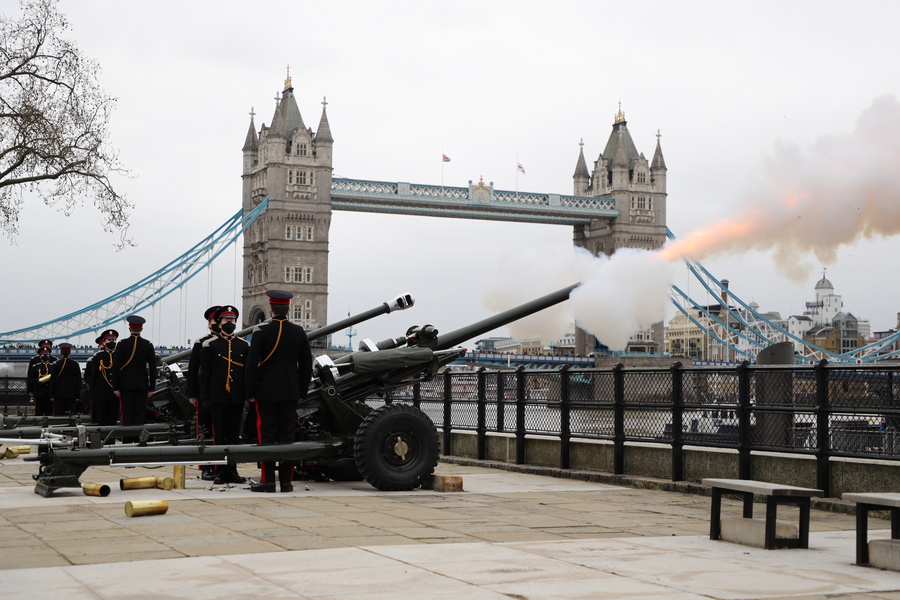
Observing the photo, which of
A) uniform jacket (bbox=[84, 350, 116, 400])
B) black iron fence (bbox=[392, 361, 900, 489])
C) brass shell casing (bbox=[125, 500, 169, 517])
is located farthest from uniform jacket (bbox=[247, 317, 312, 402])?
uniform jacket (bbox=[84, 350, 116, 400])

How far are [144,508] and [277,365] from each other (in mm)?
2248

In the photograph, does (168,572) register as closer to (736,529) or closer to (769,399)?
(736,529)

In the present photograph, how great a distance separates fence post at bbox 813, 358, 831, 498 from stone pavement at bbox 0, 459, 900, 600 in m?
0.46

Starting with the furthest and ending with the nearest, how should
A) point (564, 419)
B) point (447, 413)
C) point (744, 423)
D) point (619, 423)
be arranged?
point (447, 413) → point (564, 419) → point (619, 423) → point (744, 423)

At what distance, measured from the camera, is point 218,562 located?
5.80m

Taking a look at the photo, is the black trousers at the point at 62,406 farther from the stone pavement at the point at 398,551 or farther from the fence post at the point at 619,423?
the fence post at the point at 619,423

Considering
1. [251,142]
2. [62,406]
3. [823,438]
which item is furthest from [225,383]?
[251,142]

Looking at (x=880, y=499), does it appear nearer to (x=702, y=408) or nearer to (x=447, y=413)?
(x=702, y=408)

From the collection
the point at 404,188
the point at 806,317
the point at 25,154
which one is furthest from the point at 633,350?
the point at 25,154

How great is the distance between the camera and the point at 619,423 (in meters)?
11.7

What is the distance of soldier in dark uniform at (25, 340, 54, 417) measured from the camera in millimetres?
17812

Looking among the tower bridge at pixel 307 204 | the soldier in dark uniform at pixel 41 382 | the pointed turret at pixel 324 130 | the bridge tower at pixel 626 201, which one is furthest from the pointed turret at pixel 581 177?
the soldier in dark uniform at pixel 41 382

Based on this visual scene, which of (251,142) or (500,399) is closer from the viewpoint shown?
(500,399)

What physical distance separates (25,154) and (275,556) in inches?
729
